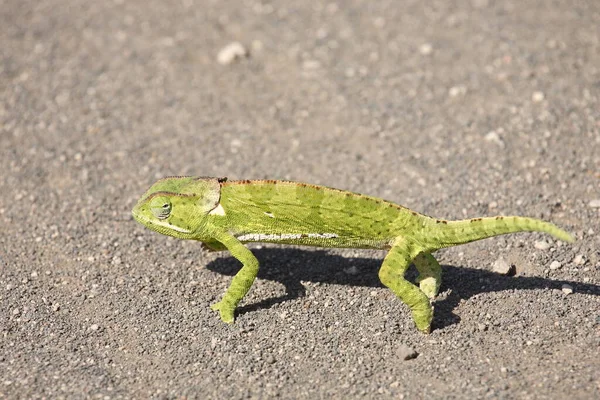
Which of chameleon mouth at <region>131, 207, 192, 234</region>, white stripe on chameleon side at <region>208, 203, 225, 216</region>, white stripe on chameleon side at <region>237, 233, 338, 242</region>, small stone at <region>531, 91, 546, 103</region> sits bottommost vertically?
small stone at <region>531, 91, 546, 103</region>

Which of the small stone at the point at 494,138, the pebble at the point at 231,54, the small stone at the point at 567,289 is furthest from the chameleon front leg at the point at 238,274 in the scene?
the pebble at the point at 231,54

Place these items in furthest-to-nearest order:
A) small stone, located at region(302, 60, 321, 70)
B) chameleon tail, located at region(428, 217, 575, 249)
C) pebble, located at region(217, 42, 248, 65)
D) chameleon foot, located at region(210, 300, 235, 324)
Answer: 1. pebble, located at region(217, 42, 248, 65)
2. small stone, located at region(302, 60, 321, 70)
3. chameleon foot, located at region(210, 300, 235, 324)
4. chameleon tail, located at region(428, 217, 575, 249)

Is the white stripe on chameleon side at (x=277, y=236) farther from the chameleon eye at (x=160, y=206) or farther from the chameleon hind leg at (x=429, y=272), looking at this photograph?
the chameleon hind leg at (x=429, y=272)

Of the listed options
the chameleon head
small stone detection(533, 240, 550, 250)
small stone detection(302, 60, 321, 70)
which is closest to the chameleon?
the chameleon head

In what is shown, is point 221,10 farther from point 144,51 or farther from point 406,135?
point 406,135

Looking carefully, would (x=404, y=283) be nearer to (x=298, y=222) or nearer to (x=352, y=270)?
(x=298, y=222)

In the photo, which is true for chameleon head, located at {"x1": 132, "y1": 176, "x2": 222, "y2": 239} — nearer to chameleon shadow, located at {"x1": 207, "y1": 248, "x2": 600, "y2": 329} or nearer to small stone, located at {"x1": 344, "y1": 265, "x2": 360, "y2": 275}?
chameleon shadow, located at {"x1": 207, "y1": 248, "x2": 600, "y2": 329}
